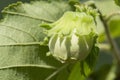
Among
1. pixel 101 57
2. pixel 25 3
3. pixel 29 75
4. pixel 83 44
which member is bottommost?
pixel 101 57

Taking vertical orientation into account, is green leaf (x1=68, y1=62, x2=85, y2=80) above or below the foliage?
below

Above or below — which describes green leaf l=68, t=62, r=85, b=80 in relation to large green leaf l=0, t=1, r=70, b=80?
below

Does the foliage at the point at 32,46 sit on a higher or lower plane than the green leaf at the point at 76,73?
higher

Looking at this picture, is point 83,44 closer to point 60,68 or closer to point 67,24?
point 67,24

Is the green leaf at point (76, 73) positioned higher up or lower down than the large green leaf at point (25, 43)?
lower down

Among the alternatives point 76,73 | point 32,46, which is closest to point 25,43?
point 32,46

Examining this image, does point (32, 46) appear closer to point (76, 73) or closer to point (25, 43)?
point (25, 43)

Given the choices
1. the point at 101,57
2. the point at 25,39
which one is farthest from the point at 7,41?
the point at 101,57

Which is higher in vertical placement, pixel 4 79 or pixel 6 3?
pixel 6 3
